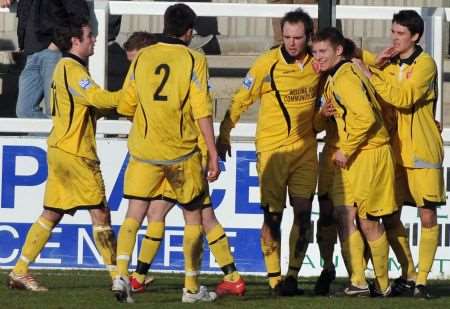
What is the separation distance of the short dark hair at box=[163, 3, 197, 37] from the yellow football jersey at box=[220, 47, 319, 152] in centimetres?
103

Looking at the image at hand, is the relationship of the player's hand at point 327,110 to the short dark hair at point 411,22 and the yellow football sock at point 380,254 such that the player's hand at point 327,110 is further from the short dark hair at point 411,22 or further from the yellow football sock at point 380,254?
the yellow football sock at point 380,254

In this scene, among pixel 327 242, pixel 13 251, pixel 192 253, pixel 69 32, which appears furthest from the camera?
pixel 13 251

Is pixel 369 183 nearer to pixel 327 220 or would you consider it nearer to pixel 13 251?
pixel 327 220

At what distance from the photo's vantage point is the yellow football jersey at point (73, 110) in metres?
12.4

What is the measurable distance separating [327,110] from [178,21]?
143cm

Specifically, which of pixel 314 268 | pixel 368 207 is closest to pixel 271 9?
pixel 314 268

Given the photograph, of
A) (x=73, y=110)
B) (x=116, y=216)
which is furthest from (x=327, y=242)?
(x=116, y=216)

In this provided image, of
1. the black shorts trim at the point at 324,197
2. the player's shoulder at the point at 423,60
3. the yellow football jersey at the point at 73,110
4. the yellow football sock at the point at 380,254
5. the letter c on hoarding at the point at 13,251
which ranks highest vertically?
the player's shoulder at the point at 423,60

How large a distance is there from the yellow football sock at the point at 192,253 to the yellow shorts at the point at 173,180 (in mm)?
211

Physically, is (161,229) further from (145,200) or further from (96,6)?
(96,6)

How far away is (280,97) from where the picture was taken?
12.7 m

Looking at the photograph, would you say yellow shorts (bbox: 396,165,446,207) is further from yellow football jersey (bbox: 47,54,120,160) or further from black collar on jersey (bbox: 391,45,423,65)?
yellow football jersey (bbox: 47,54,120,160)

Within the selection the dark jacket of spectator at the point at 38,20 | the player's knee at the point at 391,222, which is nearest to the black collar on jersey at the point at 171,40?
the player's knee at the point at 391,222

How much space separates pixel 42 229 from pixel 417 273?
9.90 feet
